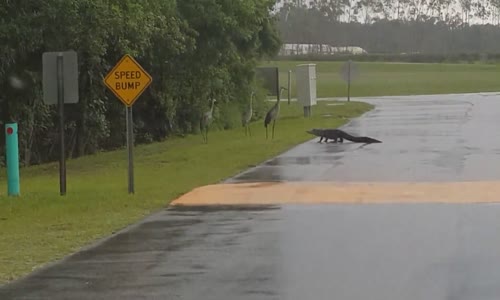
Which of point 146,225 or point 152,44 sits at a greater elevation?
point 152,44

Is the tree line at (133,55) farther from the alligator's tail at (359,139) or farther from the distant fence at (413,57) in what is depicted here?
the distant fence at (413,57)

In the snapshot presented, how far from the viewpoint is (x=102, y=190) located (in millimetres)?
16438

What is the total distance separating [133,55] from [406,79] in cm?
6043

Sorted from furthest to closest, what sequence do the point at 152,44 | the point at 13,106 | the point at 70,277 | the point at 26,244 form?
the point at 152,44
the point at 13,106
the point at 26,244
the point at 70,277

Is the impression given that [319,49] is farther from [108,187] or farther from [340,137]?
[108,187]

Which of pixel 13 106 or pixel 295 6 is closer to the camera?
pixel 13 106

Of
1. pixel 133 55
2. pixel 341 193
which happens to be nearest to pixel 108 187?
pixel 341 193

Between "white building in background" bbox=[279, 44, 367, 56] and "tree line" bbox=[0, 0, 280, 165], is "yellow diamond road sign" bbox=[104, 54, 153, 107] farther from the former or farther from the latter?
"white building in background" bbox=[279, 44, 367, 56]

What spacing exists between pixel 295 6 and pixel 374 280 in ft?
417

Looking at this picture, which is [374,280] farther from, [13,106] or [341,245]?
[13,106]

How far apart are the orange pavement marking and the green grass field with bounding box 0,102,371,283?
0.67m

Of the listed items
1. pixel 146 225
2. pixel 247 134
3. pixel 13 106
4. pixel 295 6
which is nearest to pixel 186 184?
pixel 146 225

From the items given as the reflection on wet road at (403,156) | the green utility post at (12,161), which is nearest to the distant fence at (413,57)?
the reflection on wet road at (403,156)

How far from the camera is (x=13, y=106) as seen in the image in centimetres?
2242
